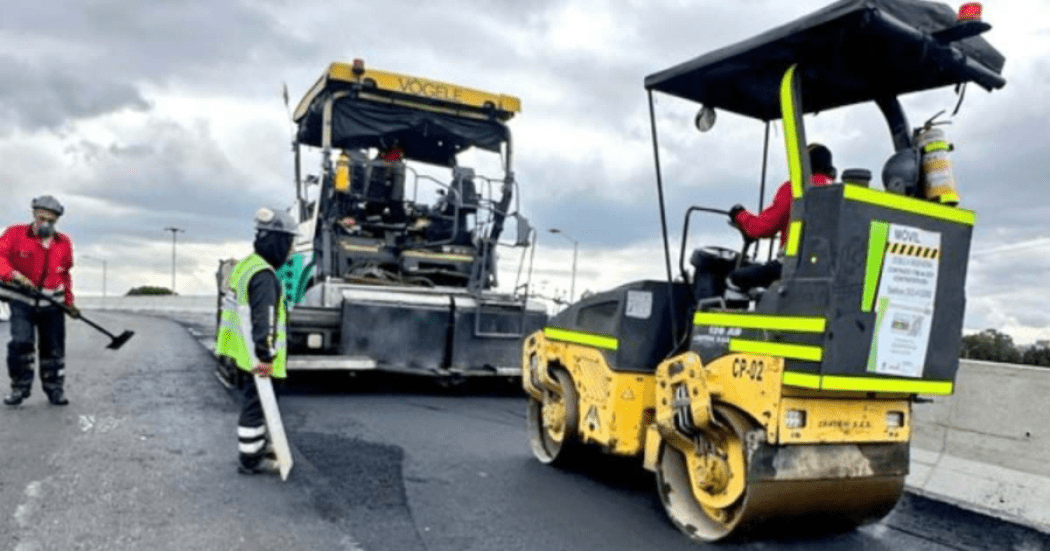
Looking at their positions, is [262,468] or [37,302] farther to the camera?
[37,302]

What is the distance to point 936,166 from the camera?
390 cm

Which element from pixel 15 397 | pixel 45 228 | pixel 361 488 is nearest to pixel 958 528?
pixel 361 488

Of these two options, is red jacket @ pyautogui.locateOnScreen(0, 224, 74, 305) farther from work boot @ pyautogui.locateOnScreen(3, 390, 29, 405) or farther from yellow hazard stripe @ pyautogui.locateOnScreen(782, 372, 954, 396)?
yellow hazard stripe @ pyautogui.locateOnScreen(782, 372, 954, 396)

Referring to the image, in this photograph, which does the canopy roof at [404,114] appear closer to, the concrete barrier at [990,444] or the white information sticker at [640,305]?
the white information sticker at [640,305]

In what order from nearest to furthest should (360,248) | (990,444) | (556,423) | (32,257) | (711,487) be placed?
1. (711,487)
2. (990,444)
3. (556,423)
4. (32,257)
5. (360,248)

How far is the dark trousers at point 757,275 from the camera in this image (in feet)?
13.6

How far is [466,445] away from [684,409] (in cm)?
244

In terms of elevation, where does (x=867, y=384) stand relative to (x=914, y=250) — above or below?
below

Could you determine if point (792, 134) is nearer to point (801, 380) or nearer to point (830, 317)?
point (830, 317)

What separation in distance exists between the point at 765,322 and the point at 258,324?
285 cm

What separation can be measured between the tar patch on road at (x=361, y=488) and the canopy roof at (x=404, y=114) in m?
3.97

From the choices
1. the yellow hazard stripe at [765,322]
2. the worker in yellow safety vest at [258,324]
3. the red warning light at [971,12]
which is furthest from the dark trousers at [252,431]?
the red warning light at [971,12]

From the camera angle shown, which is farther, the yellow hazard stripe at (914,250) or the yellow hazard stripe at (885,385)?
the yellow hazard stripe at (914,250)

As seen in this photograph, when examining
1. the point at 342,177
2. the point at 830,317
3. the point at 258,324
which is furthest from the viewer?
the point at 342,177
